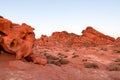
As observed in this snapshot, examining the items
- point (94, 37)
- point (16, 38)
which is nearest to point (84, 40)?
point (94, 37)

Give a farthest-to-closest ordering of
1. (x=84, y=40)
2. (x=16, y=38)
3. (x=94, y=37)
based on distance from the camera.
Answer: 1. (x=94, y=37)
2. (x=84, y=40)
3. (x=16, y=38)

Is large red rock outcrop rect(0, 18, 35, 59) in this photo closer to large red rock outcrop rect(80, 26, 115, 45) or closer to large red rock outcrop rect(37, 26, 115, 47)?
large red rock outcrop rect(37, 26, 115, 47)

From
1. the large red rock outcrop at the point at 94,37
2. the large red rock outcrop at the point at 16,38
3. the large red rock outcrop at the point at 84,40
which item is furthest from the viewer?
the large red rock outcrop at the point at 94,37

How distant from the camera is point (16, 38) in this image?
14.1 metres

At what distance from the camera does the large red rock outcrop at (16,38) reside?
13.7 metres

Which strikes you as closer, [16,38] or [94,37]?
[16,38]

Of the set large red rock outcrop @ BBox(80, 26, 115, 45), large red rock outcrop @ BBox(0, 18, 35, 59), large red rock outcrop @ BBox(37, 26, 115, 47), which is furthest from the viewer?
large red rock outcrop @ BBox(80, 26, 115, 45)

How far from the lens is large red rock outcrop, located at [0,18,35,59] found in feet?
45.1

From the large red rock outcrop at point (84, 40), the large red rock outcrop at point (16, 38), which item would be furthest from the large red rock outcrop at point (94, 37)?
the large red rock outcrop at point (16, 38)

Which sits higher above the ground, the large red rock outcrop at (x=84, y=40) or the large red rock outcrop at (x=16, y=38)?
the large red rock outcrop at (x=84, y=40)

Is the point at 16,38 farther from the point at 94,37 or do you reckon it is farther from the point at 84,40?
the point at 94,37

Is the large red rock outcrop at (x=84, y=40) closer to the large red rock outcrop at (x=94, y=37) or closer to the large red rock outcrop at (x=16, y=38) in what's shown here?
the large red rock outcrop at (x=94, y=37)

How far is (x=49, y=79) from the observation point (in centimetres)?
1273

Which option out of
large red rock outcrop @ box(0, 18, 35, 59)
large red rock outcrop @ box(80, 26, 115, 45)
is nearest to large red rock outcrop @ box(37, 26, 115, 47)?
large red rock outcrop @ box(80, 26, 115, 45)
